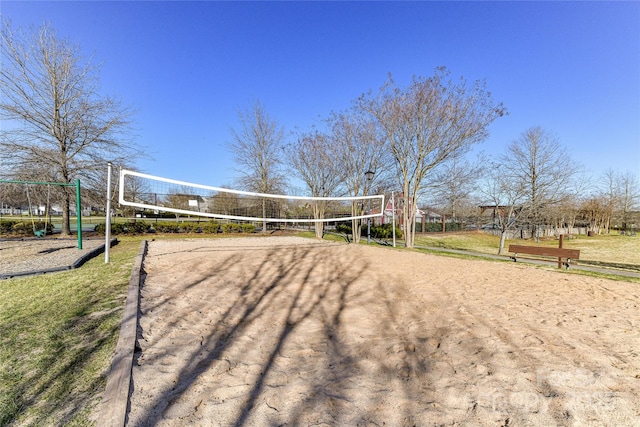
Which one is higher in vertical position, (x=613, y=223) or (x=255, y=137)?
(x=255, y=137)

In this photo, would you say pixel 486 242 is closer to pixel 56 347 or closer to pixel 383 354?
pixel 383 354

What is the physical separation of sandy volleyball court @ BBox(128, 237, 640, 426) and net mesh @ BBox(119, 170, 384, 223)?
2.16 m

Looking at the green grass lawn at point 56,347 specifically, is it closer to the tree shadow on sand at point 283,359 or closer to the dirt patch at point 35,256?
the tree shadow on sand at point 283,359

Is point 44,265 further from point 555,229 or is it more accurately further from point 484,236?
point 555,229

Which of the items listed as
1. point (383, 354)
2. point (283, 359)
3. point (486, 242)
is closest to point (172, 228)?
point (283, 359)

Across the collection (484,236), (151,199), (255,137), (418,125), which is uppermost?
(255,137)

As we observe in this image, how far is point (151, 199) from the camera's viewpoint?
36.4 ft

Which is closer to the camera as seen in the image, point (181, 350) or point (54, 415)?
point (54, 415)

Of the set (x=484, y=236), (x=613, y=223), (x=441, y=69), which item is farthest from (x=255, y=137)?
(x=613, y=223)

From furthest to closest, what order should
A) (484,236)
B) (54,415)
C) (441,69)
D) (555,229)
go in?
(555,229) → (484,236) → (441,69) → (54,415)

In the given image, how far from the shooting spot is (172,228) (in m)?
17.5

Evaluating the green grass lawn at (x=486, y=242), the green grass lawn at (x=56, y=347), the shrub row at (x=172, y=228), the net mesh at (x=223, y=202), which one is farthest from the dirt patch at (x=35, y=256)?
the green grass lawn at (x=486, y=242)

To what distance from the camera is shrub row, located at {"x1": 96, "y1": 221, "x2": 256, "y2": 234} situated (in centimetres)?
1558

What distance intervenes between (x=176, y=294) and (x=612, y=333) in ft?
20.2
